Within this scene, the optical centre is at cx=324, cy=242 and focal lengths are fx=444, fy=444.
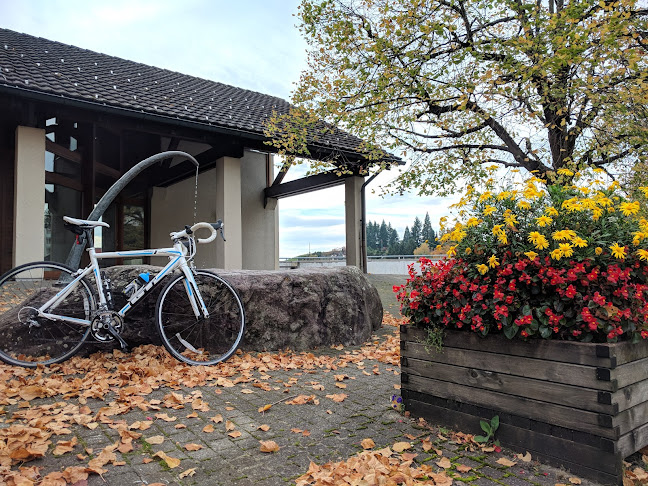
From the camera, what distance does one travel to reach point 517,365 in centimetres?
225

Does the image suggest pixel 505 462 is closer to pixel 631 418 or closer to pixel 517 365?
pixel 517 365

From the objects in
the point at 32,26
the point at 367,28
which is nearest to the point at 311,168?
the point at 367,28

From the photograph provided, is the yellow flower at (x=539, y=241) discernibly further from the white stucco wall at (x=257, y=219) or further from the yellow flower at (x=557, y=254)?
the white stucco wall at (x=257, y=219)

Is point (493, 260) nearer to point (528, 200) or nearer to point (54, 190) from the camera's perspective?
point (528, 200)

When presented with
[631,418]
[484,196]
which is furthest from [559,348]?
[484,196]

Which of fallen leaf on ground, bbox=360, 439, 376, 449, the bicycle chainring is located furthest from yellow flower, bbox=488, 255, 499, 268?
the bicycle chainring

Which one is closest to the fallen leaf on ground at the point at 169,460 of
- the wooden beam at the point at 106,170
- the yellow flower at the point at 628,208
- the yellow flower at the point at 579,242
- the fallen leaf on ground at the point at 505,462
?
the fallen leaf on ground at the point at 505,462

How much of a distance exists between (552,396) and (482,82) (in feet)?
21.4

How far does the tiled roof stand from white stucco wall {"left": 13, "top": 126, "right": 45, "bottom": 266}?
977mm

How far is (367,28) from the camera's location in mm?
8750

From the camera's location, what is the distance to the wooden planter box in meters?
1.97

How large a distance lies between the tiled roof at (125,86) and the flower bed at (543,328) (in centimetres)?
709

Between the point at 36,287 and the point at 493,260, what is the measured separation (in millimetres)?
3627

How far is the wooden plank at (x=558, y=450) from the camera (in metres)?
1.95
